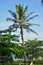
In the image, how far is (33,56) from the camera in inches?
2062

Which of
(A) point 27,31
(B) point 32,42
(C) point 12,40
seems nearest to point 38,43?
(B) point 32,42

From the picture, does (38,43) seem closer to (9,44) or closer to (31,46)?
(31,46)

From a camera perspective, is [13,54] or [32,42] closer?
[13,54]

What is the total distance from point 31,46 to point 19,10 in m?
14.6

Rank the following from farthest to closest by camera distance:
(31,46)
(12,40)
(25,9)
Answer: (31,46) < (25,9) < (12,40)

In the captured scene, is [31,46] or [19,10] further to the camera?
[31,46]

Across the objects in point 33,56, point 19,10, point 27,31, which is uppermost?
point 19,10

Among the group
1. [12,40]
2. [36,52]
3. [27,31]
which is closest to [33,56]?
[36,52]

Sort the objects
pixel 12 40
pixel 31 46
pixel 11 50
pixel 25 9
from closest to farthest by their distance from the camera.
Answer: pixel 11 50, pixel 12 40, pixel 25 9, pixel 31 46

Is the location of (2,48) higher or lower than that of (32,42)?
higher

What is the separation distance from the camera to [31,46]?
5197 centimetres

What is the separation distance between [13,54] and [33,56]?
35.5 metres

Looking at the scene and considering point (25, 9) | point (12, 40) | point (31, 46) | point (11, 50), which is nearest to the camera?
point (11, 50)

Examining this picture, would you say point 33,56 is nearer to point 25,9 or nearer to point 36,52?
point 36,52
